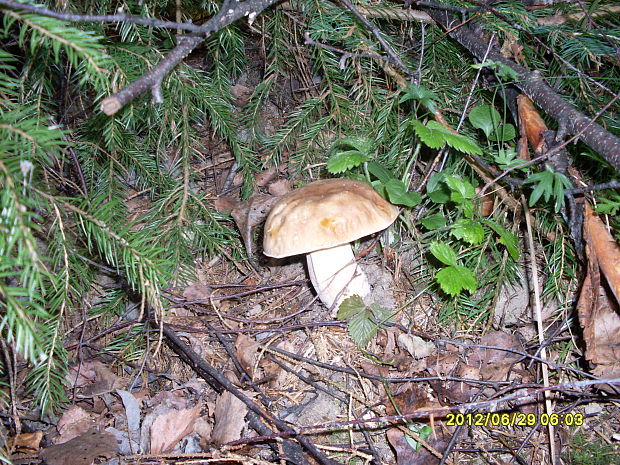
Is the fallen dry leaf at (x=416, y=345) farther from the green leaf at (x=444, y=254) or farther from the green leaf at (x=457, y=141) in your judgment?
the green leaf at (x=457, y=141)

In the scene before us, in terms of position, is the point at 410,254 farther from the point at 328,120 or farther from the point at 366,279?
the point at 328,120

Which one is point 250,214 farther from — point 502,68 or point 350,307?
point 502,68

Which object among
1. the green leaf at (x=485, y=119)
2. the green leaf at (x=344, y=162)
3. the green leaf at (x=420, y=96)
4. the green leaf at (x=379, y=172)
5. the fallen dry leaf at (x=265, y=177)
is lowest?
the fallen dry leaf at (x=265, y=177)

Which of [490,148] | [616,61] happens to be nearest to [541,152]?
[490,148]

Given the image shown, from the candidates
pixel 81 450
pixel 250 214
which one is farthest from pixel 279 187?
pixel 81 450

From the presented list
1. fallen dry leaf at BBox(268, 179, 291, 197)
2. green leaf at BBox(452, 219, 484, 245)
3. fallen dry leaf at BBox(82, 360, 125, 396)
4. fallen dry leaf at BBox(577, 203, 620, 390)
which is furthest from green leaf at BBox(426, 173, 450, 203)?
fallen dry leaf at BBox(82, 360, 125, 396)

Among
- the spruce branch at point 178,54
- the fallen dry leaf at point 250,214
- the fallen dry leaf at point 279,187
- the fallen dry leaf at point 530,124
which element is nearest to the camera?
the spruce branch at point 178,54
